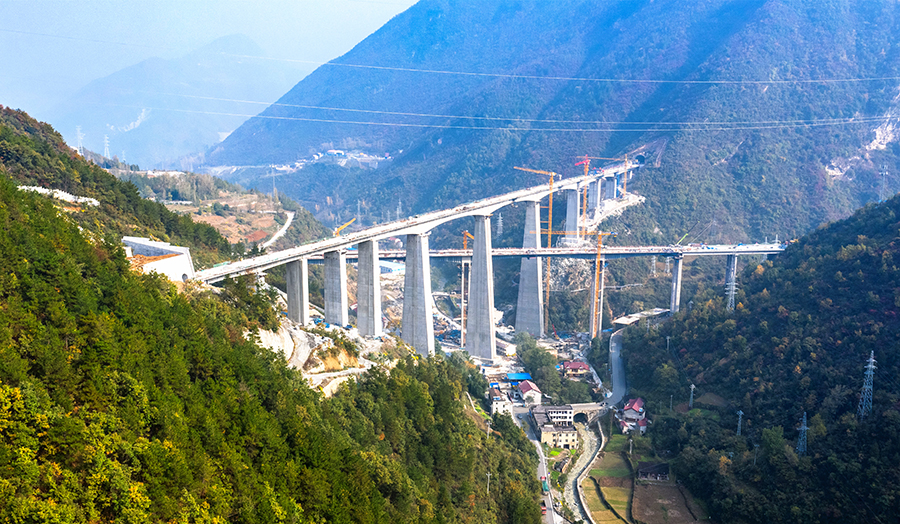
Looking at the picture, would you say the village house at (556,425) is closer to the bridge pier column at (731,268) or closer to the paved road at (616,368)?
the paved road at (616,368)

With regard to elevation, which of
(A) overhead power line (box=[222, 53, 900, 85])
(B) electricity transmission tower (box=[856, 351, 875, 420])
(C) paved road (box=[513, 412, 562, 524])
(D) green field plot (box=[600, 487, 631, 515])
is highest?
(A) overhead power line (box=[222, 53, 900, 85])

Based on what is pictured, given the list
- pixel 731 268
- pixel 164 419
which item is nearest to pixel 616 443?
pixel 731 268

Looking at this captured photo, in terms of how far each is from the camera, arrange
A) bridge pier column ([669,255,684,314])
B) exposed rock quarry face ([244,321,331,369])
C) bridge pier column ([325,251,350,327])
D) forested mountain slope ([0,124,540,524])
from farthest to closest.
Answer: bridge pier column ([669,255,684,314]) < bridge pier column ([325,251,350,327]) < exposed rock quarry face ([244,321,331,369]) < forested mountain slope ([0,124,540,524])

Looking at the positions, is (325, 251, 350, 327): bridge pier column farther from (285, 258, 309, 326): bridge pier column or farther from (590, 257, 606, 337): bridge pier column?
(590, 257, 606, 337): bridge pier column

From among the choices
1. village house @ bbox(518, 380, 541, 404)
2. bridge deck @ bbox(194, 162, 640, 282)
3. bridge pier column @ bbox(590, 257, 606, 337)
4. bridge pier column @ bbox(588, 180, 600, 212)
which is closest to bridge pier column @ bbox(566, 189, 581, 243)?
bridge deck @ bbox(194, 162, 640, 282)

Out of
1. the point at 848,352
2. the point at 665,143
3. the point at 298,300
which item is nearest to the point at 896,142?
the point at 665,143

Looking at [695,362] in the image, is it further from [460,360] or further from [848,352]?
[460,360]

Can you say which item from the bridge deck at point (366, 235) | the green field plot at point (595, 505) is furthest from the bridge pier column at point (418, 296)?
the green field plot at point (595, 505)
